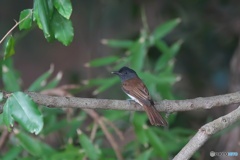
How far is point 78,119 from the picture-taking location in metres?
5.27

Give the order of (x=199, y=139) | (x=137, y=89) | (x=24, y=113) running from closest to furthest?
(x=24, y=113) < (x=199, y=139) < (x=137, y=89)

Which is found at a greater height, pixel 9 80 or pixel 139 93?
pixel 9 80

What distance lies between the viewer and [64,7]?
276 centimetres

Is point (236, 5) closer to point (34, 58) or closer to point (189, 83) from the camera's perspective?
point (189, 83)

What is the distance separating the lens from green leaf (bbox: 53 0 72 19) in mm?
2750

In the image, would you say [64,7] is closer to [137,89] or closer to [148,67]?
[137,89]

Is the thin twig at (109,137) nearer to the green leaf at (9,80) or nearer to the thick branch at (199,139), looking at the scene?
the green leaf at (9,80)

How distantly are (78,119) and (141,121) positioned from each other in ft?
2.00

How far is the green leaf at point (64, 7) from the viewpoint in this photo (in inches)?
108

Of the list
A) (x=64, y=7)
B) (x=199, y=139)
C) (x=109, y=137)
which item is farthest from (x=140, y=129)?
(x=64, y=7)

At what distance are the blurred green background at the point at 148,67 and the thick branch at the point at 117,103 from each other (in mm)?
1296

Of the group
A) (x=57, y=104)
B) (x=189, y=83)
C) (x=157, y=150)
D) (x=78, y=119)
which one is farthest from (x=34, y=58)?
(x=57, y=104)

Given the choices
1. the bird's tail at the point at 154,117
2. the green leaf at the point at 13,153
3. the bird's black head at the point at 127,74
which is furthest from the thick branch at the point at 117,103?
the green leaf at the point at 13,153

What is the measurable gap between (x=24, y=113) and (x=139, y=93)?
5.58 feet
